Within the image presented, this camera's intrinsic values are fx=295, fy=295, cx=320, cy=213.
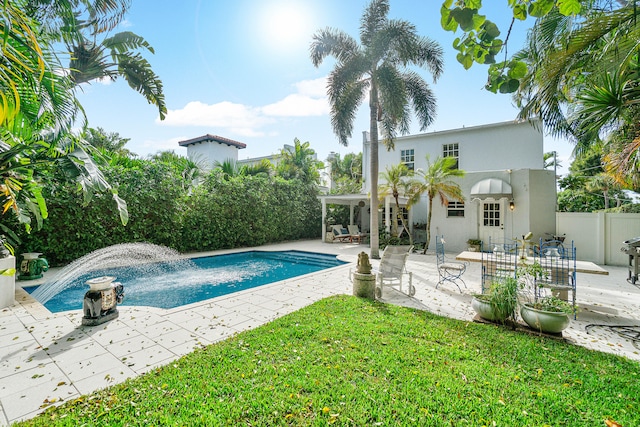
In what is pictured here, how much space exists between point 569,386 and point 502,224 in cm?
1361

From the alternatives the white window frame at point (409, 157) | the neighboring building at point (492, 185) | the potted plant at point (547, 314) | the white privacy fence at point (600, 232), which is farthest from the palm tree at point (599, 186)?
the potted plant at point (547, 314)

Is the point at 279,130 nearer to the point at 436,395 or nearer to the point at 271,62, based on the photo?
→ the point at 271,62

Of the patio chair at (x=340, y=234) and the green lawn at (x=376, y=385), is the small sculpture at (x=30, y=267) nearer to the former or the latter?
the green lawn at (x=376, y=385)

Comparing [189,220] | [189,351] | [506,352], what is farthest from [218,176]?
[506,352]

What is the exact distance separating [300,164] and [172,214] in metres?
11.3

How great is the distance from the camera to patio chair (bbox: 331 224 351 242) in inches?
814

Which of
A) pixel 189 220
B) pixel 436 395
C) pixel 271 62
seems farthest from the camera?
→ pixel 189 220

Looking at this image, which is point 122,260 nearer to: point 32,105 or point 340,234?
point 32,105

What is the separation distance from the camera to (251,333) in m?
5.20

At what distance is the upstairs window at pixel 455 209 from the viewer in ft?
54.1

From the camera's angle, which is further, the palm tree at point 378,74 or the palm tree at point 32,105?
the palm tree at point 378,74

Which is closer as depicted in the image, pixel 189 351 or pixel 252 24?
pixel 189 351

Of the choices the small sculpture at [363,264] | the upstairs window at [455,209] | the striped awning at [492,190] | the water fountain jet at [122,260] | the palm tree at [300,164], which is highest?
the palm tree at [300,164]

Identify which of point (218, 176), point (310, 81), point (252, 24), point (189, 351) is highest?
point (310, 81)
